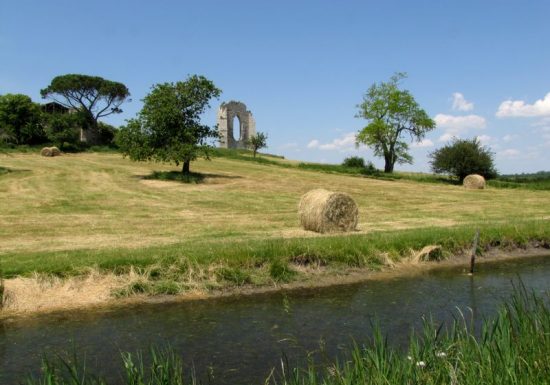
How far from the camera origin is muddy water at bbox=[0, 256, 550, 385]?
8094 millimetres

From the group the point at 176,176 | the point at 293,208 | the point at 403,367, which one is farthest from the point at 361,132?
the point at 403,367

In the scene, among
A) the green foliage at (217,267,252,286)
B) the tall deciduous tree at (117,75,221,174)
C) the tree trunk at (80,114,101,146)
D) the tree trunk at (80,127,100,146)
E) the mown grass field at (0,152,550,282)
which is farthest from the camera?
the tree trunk at (80,127,100,146)

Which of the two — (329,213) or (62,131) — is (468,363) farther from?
(62,131)

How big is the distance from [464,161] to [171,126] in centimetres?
3135

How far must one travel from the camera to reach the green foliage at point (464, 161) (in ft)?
179

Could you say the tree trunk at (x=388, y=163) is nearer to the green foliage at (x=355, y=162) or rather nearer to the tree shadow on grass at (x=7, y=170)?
the green foliage at (x=355, y=162)

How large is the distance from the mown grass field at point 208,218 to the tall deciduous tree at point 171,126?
7.74 feet

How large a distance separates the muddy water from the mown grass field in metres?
2.21

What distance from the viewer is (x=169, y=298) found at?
479 inches

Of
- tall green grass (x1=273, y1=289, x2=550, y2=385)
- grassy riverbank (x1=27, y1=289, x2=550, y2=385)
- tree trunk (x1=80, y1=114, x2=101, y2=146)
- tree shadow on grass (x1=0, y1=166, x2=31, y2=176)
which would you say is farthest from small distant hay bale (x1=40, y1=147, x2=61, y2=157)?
tall green grass (x1=273, y1=289, x2=550, y2=385)

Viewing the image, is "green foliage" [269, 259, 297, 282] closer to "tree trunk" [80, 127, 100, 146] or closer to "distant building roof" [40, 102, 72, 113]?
"tree trunk" [80, 127, 100, 146]

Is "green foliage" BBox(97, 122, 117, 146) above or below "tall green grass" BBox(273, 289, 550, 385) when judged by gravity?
above

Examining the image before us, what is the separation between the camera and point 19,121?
62031mm

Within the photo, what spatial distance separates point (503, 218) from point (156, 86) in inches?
1081
